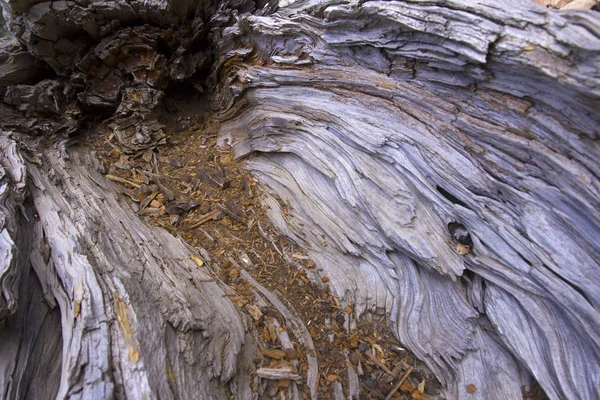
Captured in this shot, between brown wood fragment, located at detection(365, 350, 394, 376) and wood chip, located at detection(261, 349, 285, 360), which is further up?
wood chip, located at detection(261, 349, 285, 360)

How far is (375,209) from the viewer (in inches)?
135

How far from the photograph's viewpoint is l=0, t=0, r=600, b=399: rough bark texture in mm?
2430

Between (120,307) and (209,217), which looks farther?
(209,217)

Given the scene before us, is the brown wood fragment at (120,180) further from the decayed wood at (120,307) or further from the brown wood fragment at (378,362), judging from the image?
the brown wood fragment at (378,362)

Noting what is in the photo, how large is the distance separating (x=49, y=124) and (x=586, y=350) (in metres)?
6.41

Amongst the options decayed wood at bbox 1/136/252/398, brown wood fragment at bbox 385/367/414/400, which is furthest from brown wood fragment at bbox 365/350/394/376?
decayed wood at bbox 1/136/252/398

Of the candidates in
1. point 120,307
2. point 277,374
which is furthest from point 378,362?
point 120,307

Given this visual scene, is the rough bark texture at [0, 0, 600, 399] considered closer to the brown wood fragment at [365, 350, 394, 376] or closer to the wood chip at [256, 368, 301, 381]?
the wood chip at [256, 368, 301, 381]

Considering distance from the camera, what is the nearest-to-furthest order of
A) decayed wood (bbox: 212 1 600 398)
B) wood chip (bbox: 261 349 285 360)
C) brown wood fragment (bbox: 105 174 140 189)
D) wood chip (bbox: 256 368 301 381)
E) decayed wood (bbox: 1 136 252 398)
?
decayed wood (bbox: 212 1 600 398), decayed wood (bbox: 1 136 252 398), wood chip (bbox: 256 368 301 381), wood chip (bbox: 261 349 285 360), brown wood fragment (bbox: 105 174 140 189)

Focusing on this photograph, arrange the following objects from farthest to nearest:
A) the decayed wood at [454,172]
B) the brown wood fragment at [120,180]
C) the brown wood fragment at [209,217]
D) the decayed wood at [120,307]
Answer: the brown wood fragment at [120,180]
the brown wood fragment at [209,217]
the decayed wood at [120,307]
the decayed wood at [454,172]

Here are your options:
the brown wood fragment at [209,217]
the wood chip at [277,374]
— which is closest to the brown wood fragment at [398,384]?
the wood chip at [277,374]

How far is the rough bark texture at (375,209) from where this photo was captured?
2.43 m

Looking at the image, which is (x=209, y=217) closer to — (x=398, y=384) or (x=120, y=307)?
(x=120, y=307)

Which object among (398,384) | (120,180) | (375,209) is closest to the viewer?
(398,384)
